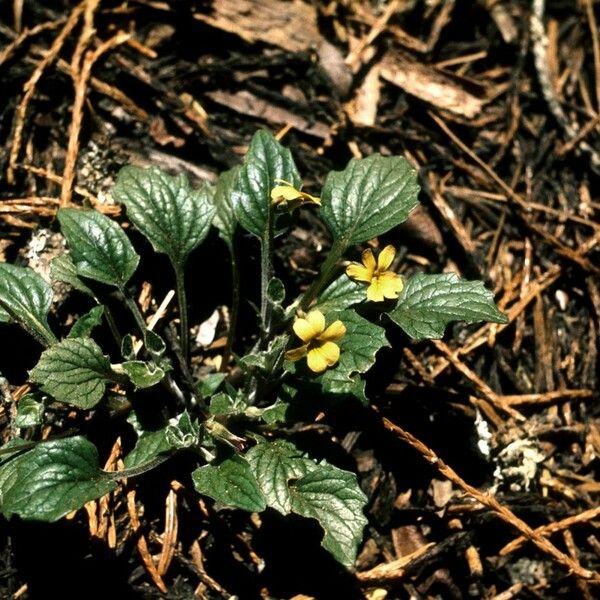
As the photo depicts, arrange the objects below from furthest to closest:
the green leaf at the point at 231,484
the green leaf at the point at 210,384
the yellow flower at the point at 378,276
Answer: the green leaf at the point at 210,384 → the yellow flower at the point at 378,276 → the green leaf at the point at 231,484

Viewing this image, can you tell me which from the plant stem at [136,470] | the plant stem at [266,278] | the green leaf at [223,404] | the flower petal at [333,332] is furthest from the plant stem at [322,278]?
the plant stem at [136,470]

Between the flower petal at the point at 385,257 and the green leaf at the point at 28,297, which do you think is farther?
the green leaf at the point at 28,297

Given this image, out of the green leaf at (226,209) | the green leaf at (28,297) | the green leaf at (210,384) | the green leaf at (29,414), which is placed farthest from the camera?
the green leaf at (226,209)

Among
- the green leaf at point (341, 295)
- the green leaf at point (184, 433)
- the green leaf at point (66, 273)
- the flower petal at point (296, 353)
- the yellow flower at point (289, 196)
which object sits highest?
the yellow flower at point (289, 196)

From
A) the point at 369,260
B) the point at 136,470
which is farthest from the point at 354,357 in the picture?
the point at 136,470

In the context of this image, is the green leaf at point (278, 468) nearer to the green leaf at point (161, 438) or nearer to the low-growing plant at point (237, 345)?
the low-growing plant at point (237, 345)

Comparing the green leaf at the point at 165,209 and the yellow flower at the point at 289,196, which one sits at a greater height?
the yellow flower at the point at 289,196

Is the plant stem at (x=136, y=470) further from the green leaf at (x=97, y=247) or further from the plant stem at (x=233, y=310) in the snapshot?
the green leaf at (x=97, y=247)
